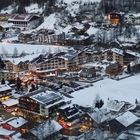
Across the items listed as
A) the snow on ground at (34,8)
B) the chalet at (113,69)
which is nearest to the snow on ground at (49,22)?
the snow on ground at (34,8)

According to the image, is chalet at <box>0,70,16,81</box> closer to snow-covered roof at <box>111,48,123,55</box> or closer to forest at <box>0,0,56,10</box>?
snow-covered roof at <box>111,48,123,55</box>

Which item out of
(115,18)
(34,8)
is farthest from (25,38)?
(34,8)

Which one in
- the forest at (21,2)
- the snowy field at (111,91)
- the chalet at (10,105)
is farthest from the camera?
the forest at (21,2)

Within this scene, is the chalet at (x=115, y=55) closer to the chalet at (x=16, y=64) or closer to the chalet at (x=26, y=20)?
the chalet at (x=16, y=64)

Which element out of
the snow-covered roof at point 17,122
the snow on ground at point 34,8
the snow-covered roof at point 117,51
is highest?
the snow on ground at point 34,8

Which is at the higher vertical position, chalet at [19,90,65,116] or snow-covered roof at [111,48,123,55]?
snow-covered roof at [111,48,123,55]

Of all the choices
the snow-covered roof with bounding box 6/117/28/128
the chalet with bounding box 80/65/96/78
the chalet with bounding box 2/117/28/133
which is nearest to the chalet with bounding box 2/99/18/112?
the snow-covered roof with bounding box 6/117/28/128

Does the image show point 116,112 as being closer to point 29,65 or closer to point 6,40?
point 29,65
